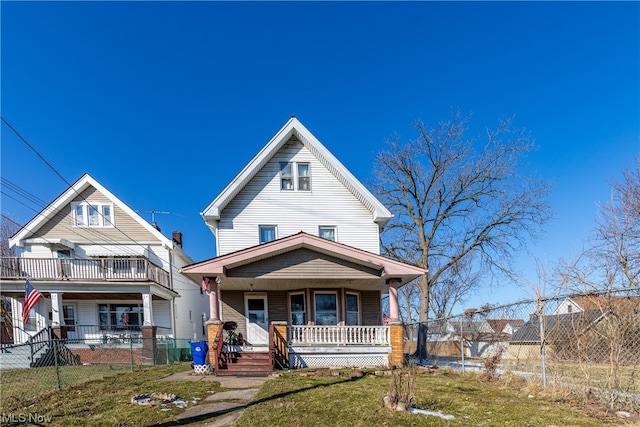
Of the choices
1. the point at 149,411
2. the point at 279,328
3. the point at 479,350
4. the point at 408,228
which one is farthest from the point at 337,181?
the point at 479,350

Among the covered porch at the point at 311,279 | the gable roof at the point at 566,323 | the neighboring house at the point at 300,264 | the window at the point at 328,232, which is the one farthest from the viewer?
the window at the point at 328,232

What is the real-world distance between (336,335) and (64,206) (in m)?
16.0

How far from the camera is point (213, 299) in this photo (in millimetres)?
10547

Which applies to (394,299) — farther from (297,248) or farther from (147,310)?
(147,310)

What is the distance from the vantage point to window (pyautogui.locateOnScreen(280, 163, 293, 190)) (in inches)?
547

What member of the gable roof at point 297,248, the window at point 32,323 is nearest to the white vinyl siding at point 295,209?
the gable roof at point 297,248

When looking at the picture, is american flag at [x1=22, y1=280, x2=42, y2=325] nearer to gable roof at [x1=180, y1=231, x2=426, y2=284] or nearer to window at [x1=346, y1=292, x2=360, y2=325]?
gable roof at [x1=180, y1=231, x2=426, y2=284]

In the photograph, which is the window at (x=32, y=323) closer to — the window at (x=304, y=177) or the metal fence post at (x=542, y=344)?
the window at (x=304, y=177)

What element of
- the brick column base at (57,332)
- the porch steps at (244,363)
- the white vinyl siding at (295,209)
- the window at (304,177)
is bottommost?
the brick column base at (57,332)

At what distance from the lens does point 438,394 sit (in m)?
6.38

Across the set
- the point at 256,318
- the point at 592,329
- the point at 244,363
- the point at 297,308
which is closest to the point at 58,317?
the point at 256,318

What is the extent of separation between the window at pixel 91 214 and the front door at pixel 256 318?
32.7 feet

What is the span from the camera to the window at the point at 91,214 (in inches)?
697

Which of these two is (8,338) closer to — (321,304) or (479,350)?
(321,304)
